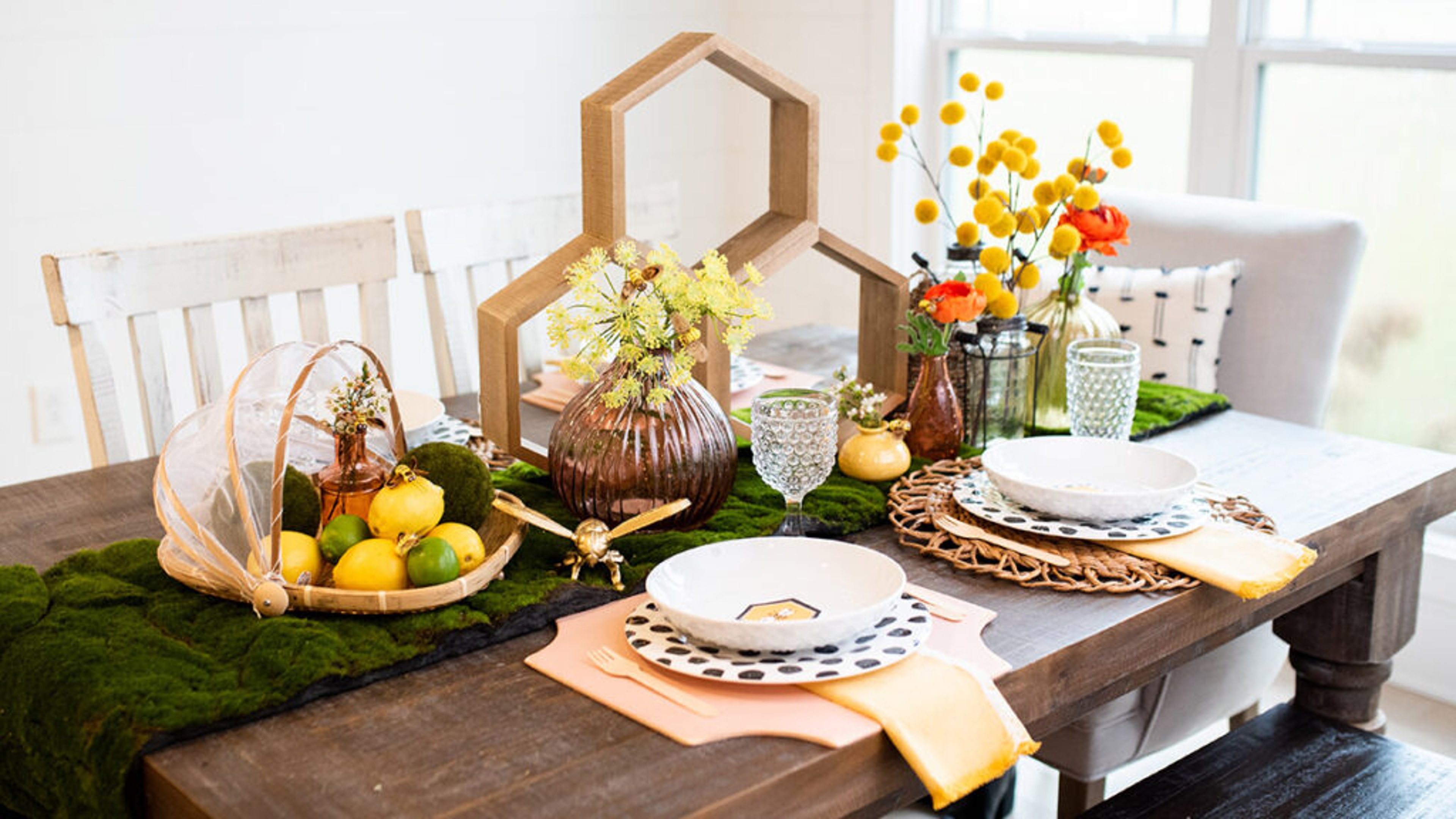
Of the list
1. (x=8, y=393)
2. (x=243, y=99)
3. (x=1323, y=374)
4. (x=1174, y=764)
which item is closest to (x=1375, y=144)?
(x=1323, y=374)

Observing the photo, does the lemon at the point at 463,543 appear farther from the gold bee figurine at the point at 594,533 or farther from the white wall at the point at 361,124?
the white wall at the point at 361,124

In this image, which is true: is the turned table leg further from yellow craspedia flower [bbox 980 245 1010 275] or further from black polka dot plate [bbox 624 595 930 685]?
black polka dot plate [bbox 624 595 930 685]

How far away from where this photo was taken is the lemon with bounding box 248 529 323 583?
51.4 inches

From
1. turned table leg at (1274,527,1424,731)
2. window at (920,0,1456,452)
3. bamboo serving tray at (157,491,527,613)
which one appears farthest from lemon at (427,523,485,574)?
window at (920,0,1456,452)

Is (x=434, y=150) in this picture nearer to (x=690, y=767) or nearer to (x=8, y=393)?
(x=8, y=393)

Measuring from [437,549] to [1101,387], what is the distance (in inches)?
33.3

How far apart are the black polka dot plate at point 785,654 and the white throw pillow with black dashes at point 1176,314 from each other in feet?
3.71

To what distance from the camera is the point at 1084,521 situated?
149 cm

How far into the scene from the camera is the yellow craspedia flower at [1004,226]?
1.69 metres

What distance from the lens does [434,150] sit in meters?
3.41

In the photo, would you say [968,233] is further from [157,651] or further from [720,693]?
[157,651]

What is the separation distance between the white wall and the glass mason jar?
1355 millimetres

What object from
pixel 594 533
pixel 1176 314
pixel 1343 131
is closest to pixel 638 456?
pixel 594 533

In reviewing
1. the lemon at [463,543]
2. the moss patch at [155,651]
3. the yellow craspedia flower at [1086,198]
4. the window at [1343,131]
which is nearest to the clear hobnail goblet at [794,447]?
the moss patch at [155,651]
